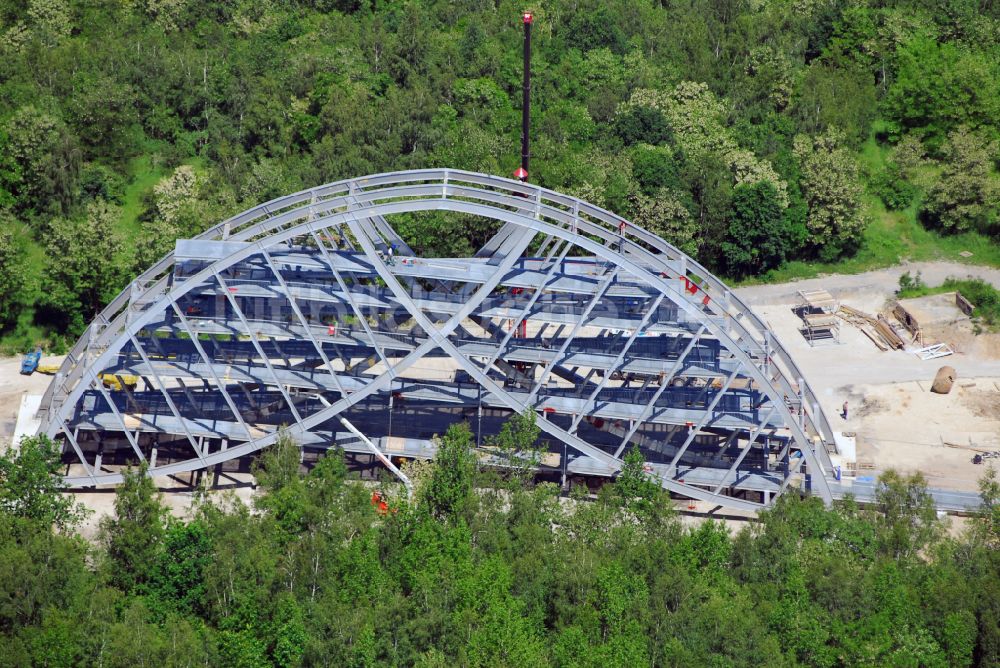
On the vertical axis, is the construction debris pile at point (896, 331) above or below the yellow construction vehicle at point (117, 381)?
above

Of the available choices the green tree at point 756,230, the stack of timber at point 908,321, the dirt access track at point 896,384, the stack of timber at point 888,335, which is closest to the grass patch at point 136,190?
the green tree at point 756,230

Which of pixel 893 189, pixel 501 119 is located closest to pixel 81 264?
pixel 501 119

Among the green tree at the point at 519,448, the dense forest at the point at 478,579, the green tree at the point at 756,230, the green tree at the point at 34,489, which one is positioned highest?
the green tree at the point at 756,230

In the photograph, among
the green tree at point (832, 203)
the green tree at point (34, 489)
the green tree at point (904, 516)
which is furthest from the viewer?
the green tree at point (832, 203)

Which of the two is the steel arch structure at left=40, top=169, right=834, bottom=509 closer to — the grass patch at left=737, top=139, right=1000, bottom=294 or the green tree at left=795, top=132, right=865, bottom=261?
the grass patch at left=737, top=139, right=1000, bottom=294

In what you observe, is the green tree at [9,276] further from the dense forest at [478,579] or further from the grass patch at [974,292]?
the grass patch at [974,292]

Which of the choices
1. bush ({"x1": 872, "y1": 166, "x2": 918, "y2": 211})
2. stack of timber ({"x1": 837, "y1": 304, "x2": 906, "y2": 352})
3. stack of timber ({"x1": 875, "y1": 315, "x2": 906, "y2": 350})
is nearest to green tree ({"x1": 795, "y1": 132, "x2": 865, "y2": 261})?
bush ({"x1": 872, "y1": 166, "x2": 918, "y2": 211})

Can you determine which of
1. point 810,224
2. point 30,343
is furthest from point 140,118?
point 810,224
